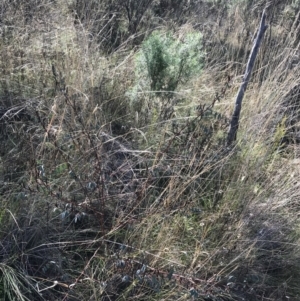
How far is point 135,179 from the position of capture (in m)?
2.46

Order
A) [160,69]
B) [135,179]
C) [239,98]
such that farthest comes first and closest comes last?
[160,69], [239,98], [135,179]

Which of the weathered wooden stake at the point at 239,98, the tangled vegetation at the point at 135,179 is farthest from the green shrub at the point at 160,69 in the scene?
the weathered wooden stake at the point at 239,98

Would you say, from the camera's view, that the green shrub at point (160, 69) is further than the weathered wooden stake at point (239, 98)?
Yes

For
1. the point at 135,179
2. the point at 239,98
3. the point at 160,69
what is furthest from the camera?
the point at 160,69

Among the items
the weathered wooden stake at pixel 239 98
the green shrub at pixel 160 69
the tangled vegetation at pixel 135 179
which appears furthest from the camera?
the green shrub at pixel 160 69

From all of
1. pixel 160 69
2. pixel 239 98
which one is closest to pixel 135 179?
pixel 239 98

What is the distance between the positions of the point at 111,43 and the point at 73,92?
136 centimetres

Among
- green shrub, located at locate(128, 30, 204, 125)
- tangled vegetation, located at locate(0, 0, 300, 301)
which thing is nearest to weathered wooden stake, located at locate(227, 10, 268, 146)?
tangled vegetation, located at locate(0, 0, 300, 301)

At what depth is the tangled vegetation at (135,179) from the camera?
91.7 inches

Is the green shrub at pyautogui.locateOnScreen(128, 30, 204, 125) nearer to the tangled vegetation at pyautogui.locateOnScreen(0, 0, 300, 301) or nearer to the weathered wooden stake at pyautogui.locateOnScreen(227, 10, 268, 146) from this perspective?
the tangled vegetation at pyautogui.locateOnScreen(0, 0, 300, 301)

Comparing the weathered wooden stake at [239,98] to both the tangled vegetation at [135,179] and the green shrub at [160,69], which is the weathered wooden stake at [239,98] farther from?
the green shrub at [160,69]

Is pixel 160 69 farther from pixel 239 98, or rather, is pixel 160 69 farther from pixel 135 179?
pixel 135 179

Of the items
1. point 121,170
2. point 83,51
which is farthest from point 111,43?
point 121,170

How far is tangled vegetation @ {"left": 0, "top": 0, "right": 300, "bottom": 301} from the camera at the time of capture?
2.33 meters
